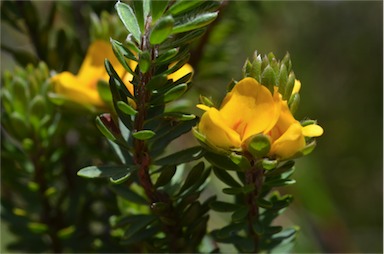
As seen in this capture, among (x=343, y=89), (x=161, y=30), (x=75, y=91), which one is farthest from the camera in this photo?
(x=343, y=89)

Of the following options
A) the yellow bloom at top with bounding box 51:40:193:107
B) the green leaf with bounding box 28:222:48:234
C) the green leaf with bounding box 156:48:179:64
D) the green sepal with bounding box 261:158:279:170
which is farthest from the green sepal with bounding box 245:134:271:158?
the green leaf with bounding box 28:222:48:234

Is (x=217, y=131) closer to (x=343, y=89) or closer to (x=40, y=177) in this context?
(x=40, y=177)

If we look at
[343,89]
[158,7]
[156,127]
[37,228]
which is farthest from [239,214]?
[343,89]

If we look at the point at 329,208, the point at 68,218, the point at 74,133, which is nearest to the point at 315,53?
the point at 329,208

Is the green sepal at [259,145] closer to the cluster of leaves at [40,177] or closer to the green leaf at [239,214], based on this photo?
the green leaf at [239,214]

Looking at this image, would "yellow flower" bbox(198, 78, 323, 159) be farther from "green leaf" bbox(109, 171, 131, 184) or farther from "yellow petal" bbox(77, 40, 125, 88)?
"yellow petal" bbox(77, 40, 125, 88)

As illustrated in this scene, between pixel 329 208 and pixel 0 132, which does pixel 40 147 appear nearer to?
pixel 0 132
